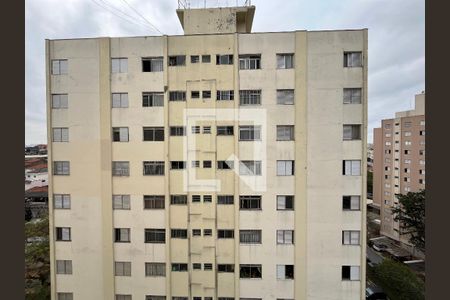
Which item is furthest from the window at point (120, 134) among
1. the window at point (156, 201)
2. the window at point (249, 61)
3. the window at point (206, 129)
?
the window at point (249, 61)

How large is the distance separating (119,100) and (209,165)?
5.84 meters

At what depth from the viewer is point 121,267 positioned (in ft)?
37.0

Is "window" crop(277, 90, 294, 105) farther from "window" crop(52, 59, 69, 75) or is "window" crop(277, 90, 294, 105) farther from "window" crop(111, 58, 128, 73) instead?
"window" crop(52, 59, 69, 75)

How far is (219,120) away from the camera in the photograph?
1095cm

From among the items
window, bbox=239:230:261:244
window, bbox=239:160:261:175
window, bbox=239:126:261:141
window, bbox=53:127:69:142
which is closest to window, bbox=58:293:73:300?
window, bbox=53:127:69:142

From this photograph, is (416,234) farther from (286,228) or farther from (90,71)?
(90,71)

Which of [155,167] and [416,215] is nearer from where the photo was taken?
[155,167]

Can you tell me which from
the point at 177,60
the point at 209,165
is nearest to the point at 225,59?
the point at 177,60

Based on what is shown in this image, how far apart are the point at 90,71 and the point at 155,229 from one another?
29.4 ft

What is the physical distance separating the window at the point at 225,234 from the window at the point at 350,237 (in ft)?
18.5

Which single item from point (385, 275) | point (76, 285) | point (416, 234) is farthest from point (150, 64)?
point (416, 234)

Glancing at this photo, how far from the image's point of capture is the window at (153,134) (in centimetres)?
1111

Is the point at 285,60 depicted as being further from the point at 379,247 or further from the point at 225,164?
the point at 379,247

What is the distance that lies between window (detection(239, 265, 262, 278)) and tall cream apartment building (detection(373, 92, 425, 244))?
93.9ft
